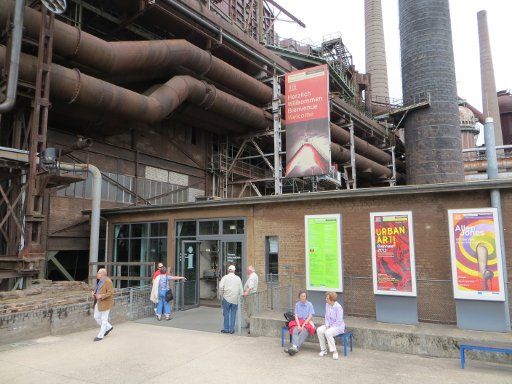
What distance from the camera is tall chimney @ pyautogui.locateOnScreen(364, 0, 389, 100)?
59.9m

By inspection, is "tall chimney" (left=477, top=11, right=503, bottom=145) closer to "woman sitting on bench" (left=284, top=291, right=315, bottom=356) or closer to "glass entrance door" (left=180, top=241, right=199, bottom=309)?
"glass entrance door" (left=180, top=241, right=199, bottom=309)

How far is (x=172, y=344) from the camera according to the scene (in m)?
9.14

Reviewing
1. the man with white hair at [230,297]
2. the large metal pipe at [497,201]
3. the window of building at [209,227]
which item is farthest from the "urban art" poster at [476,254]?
the window of building at [209,227]

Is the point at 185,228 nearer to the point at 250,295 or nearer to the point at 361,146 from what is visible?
the point at 250,295

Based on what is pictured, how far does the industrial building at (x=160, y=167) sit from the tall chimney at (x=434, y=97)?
7312 millimetres

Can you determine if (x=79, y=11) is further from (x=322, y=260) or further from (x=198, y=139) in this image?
(x=322, y=260)

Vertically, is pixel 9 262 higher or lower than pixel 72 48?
lower

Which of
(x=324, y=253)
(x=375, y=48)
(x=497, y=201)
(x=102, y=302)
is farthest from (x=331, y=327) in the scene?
(x=375, y=48)

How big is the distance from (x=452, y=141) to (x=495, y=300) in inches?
1165

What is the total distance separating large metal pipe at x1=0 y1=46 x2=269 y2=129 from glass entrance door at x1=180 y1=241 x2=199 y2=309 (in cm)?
623

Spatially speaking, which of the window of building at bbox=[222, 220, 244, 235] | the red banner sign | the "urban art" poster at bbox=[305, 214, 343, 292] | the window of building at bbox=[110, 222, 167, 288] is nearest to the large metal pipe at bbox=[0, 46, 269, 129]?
the red banner sign

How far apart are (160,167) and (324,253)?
1501cm

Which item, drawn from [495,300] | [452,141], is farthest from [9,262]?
[452,141]

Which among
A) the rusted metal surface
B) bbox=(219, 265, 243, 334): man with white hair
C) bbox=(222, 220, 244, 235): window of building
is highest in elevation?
the rusted metal surface
